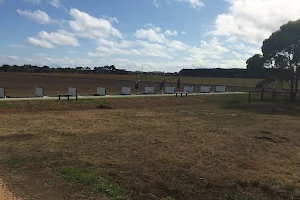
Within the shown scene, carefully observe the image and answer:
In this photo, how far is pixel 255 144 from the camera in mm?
13297

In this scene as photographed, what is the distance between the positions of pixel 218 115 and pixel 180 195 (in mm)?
14424

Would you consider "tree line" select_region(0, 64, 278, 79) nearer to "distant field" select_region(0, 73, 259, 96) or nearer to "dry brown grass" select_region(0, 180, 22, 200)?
"distant field" select_region(0, 73, 259, 96)

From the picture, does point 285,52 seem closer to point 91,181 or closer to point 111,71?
point 91,181

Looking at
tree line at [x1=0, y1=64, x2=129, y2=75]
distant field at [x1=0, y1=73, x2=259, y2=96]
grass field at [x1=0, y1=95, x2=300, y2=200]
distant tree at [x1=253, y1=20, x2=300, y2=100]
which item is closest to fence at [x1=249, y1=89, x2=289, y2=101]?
distant tree at [x1=253, y1=20, x2=300, y2=100]

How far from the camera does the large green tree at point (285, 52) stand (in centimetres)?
3566

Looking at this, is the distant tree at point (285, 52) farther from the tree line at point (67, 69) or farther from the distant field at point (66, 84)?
the tree line at point (67, 69)

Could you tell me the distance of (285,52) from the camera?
3666 centimetres

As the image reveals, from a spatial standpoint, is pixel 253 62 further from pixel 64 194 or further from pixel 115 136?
pixel 64 194

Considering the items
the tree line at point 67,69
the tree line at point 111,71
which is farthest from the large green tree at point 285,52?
the tree line at point 67,69

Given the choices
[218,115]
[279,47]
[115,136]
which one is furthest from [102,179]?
[279,47]

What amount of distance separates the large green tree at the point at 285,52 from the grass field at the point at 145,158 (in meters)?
18.9

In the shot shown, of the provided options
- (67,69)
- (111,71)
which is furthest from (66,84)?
(67,69)

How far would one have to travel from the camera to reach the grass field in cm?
795

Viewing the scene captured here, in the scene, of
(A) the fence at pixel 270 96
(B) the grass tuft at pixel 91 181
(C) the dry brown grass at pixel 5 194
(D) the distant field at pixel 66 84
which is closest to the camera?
(C) the dry brown grass at pixel 5 194
